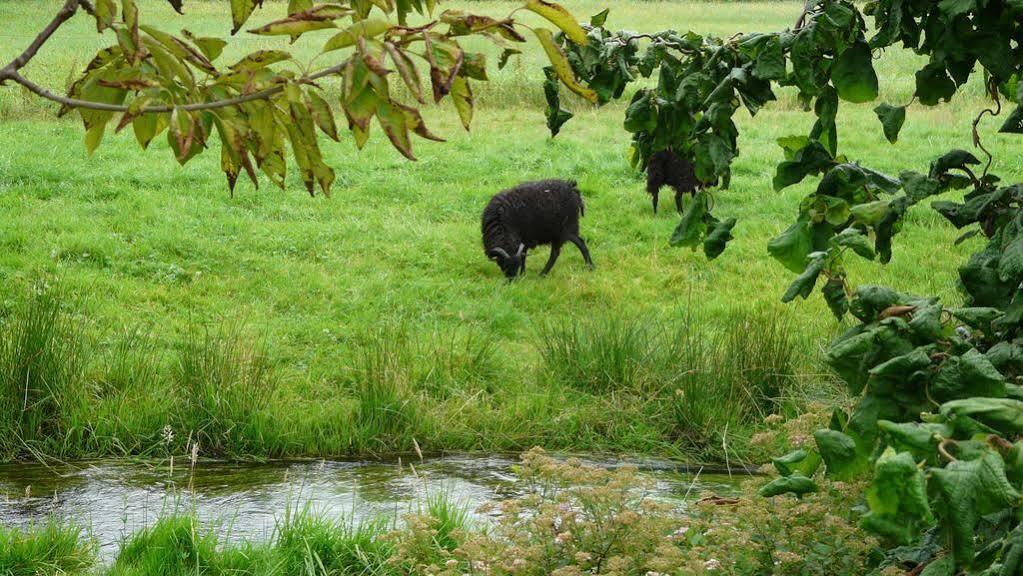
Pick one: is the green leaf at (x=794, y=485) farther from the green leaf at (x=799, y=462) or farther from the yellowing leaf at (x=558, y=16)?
the yellowing leaf at (x=558, y=16)

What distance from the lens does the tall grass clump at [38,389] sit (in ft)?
20.8

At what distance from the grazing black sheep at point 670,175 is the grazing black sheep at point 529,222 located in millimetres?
1513

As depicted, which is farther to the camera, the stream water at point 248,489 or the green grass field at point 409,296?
the green grass field at point 409,296

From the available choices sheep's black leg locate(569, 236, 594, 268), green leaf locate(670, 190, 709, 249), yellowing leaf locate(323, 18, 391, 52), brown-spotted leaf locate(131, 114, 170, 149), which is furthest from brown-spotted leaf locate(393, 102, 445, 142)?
sheep's black leg locate(569, 236, 594, 268)

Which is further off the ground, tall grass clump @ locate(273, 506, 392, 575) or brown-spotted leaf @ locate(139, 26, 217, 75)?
brown-spotted leaf @ locate(139, 26, 217, 75)

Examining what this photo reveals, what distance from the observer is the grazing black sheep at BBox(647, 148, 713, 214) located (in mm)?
12430

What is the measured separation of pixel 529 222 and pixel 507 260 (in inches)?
18.3

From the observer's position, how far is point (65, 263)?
1028 cm

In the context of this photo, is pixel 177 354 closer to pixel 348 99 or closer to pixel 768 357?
pixel 768 357

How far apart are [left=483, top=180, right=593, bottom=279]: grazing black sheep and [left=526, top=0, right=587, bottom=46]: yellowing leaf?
8.42 metres

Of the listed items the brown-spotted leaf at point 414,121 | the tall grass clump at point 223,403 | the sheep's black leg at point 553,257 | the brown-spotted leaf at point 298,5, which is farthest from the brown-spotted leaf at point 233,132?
the sheep's black leg at point 553,257

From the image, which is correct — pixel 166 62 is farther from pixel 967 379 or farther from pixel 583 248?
pixel 583 248

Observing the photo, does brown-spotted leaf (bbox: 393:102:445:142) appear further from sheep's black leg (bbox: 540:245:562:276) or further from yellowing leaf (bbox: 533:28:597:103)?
sheep's black leg (bbox: 540:245:562:276)

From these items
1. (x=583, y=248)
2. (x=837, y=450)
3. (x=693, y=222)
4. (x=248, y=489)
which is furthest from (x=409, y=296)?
(x=837, y=450)
